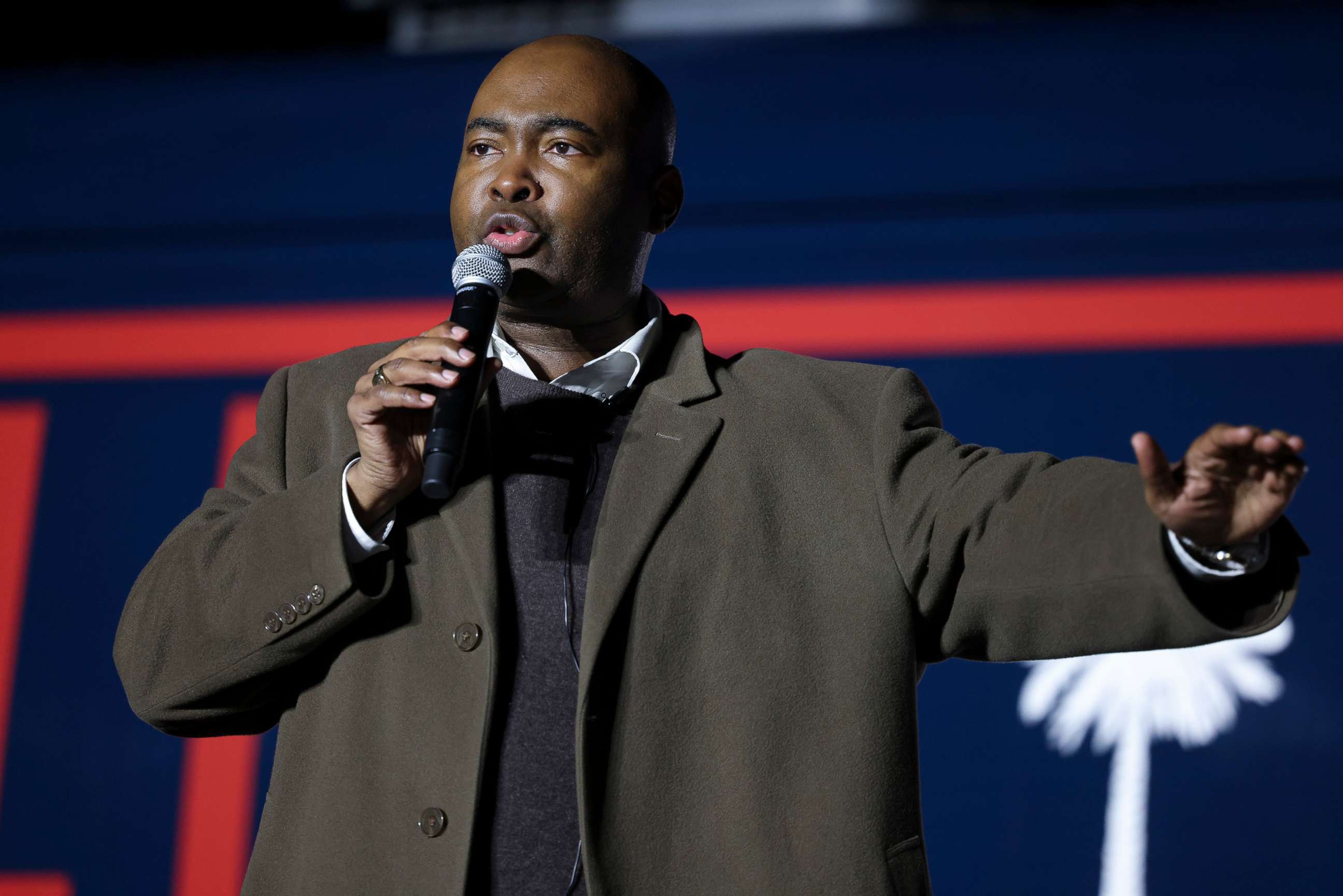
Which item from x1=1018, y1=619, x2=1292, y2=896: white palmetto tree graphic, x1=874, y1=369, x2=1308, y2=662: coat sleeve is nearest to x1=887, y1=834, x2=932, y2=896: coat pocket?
x1=874, y1=369, x2=1308, y2=662: coat sleeve

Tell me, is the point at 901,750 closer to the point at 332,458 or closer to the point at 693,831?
the point at 693,831

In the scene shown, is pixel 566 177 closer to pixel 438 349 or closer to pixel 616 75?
pixel 616 75

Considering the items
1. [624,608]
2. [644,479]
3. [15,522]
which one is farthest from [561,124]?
[15,522]

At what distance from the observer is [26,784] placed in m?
2.63

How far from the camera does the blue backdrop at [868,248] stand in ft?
7.50

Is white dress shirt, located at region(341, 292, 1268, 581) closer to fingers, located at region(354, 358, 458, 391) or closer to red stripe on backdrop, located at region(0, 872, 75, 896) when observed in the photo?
fingers, located at region(354, 358, 458, 391)

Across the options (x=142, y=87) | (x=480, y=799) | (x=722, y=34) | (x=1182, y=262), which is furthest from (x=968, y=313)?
(x=142, y=87)

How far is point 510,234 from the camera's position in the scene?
1.25 m

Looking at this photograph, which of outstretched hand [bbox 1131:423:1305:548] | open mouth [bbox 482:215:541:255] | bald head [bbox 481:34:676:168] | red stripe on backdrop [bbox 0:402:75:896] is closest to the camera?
outstretched hand [bbox 1131:423:1305:548]

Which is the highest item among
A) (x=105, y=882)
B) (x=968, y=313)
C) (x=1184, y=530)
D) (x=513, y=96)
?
(x=968, y=313)

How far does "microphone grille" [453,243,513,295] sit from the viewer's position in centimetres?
112

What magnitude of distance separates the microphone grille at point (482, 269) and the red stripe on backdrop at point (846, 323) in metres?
1.44

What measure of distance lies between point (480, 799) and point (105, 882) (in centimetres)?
191

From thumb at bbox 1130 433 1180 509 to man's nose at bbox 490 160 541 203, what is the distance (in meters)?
0.64
